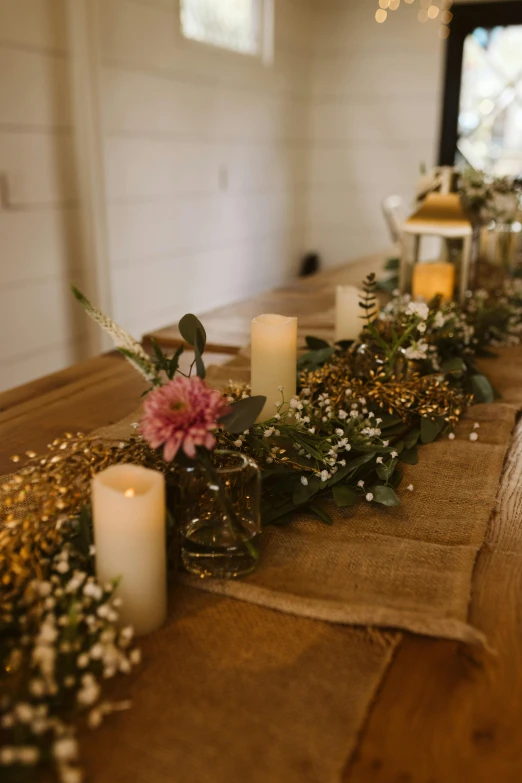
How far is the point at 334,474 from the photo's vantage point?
87cm

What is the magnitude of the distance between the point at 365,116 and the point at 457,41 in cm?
61

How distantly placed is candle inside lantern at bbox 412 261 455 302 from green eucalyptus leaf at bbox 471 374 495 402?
0.46m

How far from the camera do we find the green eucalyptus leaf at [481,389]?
1.22 meters

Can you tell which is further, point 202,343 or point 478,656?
point 202,343

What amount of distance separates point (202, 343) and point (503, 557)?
39 centimetres

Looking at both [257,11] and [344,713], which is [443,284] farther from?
[257,11]

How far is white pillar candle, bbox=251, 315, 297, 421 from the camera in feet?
3.17

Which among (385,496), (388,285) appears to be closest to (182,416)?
(385,496)

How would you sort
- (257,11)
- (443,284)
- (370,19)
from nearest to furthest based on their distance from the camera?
(443,284), (257,11), (370,19)

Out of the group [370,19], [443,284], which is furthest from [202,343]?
[370,19]

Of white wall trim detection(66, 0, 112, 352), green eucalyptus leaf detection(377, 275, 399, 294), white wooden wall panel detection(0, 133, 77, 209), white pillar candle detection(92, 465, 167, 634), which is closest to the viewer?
white pillar candle detection(92, 465, 167, 634)

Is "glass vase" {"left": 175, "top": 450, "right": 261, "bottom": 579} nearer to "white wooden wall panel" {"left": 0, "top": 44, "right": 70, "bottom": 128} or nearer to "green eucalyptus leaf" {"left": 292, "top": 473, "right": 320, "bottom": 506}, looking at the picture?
"green eucalyptus leaf" {"left": 292, "top": 473, "right": 320, "bottom": 506}

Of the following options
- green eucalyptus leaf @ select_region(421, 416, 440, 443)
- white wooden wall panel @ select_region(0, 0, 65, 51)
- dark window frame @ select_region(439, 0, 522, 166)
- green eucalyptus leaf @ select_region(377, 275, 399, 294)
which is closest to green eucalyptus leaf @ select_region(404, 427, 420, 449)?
green eucalyptus leaf @ select_region(421, 416, 440, 443)

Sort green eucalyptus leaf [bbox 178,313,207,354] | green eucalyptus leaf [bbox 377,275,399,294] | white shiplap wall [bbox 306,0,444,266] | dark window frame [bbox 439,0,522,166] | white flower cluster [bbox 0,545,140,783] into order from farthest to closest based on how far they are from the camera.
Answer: white shiplap wall [bbox 306,0,444,266] < dark window frame [bbox 439,0,522,166] < green eucalyptus leaf [bbox 377,275,399,294] < green eucalyptus leaf [bbox 178,313,207,354] < white flower cluster [bbox 0,545,140,783]
